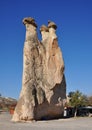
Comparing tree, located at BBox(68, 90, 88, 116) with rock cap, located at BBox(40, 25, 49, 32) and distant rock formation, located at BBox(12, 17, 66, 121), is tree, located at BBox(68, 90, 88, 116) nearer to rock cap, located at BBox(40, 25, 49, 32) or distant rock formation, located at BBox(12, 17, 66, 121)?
distant rock formation, located at BBox(12, 17, 66, 121)

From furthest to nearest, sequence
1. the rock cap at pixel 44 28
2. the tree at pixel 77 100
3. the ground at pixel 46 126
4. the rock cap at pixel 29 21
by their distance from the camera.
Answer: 1. the tree at pixel 77 100
2. the rock cap at pixel 44 28
3. the rock cap at pixel 29 21
4. the ground at pixel 46 126

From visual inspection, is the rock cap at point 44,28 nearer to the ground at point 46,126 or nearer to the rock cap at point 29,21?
the rock cap at point 29,21

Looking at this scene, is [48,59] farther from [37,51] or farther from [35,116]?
[35,116]

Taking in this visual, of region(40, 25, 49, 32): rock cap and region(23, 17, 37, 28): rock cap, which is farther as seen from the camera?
region(40, 25, 49, 32): rock cap

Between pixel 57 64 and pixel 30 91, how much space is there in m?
9.54

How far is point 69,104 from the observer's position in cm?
6869

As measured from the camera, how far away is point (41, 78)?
49.2m

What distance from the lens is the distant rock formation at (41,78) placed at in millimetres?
44453

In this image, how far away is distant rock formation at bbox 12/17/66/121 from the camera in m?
44.5

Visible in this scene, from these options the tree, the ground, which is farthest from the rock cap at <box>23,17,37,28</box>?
the tree

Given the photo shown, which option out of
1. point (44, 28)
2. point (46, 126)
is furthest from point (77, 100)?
point (46, 126)

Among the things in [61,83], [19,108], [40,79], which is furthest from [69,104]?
[19,108]

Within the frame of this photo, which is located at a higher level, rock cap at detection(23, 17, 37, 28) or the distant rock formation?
rock cap at detection(23, 17, 37, 28)

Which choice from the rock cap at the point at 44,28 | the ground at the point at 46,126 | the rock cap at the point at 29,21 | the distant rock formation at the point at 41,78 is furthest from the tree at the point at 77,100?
the ground at the point at 46,126
